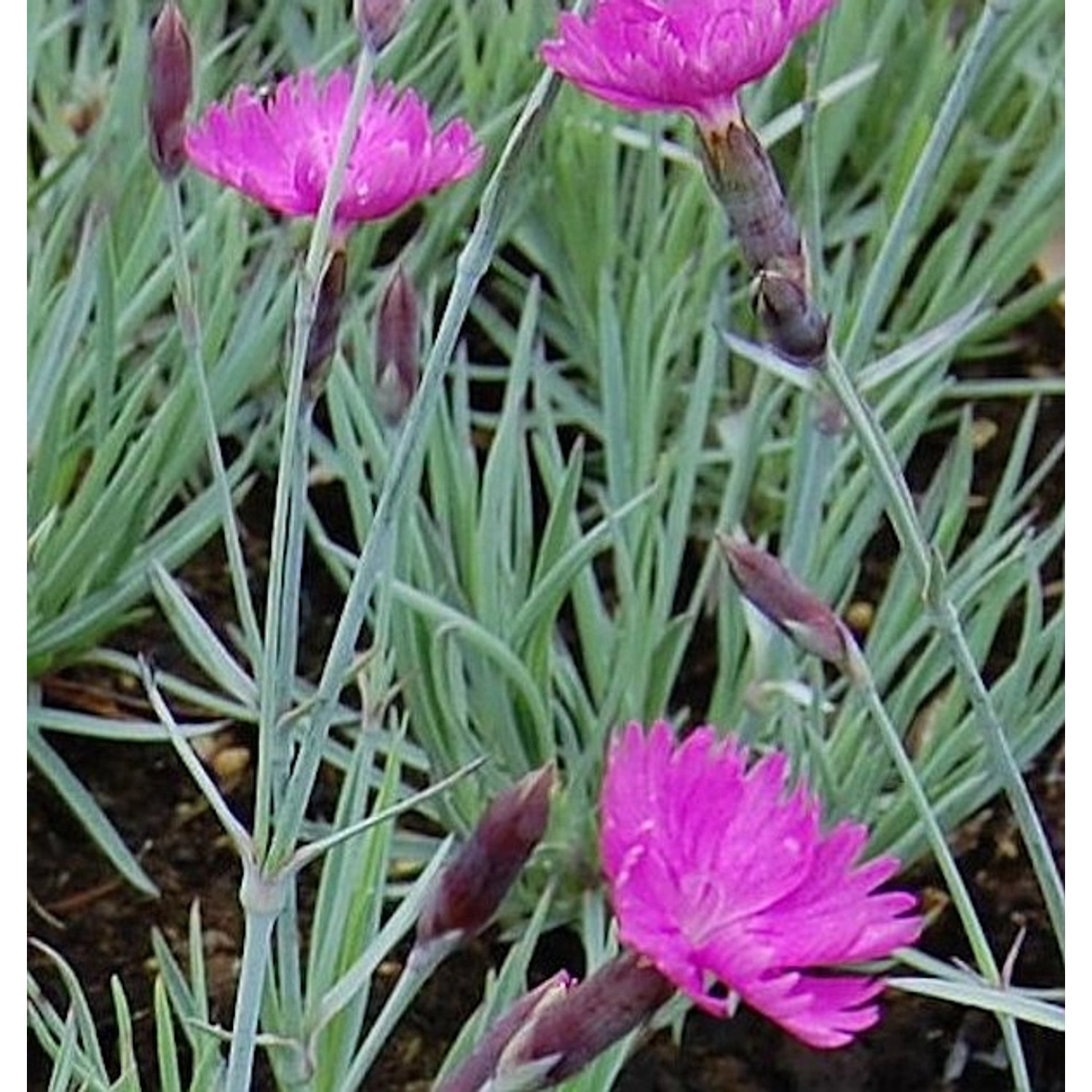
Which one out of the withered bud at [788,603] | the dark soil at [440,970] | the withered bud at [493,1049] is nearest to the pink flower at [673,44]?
the withered bud at [788,603]

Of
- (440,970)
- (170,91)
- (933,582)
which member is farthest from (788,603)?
(440,970)

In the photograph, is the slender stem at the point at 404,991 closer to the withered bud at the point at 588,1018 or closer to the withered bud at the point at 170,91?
the withered bud at the point at 588,1018

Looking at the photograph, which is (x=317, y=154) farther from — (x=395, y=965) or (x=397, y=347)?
(x=395, y=965)

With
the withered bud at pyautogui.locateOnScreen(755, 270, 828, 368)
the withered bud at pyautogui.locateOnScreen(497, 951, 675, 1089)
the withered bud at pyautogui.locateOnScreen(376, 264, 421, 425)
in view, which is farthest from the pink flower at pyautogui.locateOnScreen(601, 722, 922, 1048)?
the withered bud at pyautogui.locateOnScreen(376, 264, 421, 425)

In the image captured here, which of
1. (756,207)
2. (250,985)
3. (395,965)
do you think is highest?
(756,207)

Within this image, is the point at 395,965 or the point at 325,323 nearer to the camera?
the point at 325,323
